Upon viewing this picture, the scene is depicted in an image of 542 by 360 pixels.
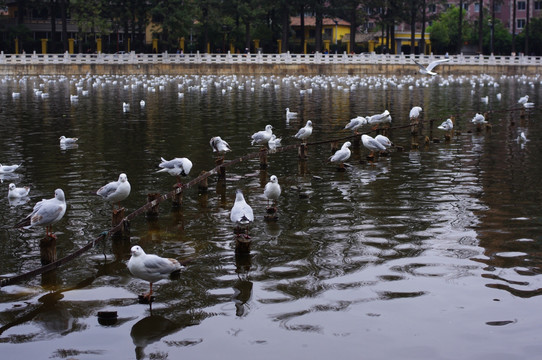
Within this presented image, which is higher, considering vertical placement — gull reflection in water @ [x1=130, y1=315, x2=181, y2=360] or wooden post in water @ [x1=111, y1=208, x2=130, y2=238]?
wooden post in water @ [x1=111, y1=208, x2=130, y2=238]

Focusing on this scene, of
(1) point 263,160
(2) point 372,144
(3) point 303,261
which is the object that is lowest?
(3) point 303,261

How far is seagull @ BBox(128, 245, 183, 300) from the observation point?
23.9ft

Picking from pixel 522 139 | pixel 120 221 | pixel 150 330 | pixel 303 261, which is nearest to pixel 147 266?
pixel 150 330

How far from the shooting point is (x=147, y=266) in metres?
7.30

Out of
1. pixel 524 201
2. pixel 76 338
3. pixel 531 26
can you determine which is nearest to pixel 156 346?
pixel 76 338

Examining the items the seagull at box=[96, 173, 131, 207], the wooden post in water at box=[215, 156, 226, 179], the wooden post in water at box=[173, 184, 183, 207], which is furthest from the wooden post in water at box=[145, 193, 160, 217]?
the wooden post in water at box=[215, 156, 226, 179]

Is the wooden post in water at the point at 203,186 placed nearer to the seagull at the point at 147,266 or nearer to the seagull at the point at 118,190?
the seagull at the point at 118,190

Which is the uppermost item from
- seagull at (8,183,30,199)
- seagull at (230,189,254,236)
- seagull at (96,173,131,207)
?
seagull at (96,173,131,207)

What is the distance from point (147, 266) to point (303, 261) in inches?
81.7

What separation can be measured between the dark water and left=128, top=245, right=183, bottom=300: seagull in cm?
30

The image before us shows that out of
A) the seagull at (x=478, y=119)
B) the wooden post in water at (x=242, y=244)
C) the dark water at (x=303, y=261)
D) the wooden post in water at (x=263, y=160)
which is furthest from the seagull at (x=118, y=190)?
the seagull at (x=478, y=119)

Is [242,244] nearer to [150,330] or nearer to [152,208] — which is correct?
[150,330]

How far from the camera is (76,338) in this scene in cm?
670

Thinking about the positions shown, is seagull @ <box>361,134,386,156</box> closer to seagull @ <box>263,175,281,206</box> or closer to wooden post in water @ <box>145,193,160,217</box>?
seagull @ <box>263,175,281,206</box>
